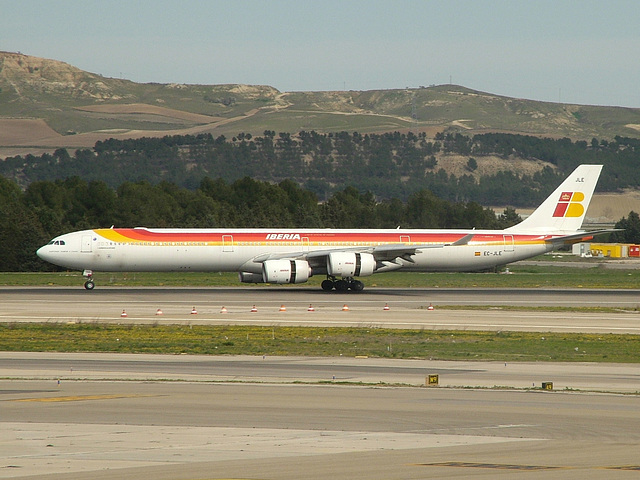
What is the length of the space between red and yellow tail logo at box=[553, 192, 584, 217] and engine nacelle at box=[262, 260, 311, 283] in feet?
60.8

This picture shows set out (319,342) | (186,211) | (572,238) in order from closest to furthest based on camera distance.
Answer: (319,342), (572,238), (186,211)

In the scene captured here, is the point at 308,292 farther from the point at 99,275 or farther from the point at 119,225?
the point at 119,225

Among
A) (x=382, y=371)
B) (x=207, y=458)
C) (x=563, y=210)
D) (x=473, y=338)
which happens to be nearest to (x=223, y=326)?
(x=473, y=338)

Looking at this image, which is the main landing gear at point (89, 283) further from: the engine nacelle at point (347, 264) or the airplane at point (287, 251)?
the engine nacelle at point (347, 264)

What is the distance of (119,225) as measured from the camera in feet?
340

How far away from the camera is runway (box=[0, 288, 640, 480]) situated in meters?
13.2

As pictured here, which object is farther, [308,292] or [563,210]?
[563,210]

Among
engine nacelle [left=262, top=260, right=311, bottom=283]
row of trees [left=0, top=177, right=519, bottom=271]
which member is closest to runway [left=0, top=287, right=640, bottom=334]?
engine nacelle [left=262, top=260, right=311, bottom=283]

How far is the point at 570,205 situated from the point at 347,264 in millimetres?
17157

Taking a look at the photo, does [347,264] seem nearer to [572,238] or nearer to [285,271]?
[285,271]

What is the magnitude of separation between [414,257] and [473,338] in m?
24.4

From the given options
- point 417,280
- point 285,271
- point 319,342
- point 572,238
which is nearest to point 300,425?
point 319,342

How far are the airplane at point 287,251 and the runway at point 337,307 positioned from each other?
1422 millimetres

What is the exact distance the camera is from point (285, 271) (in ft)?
169
